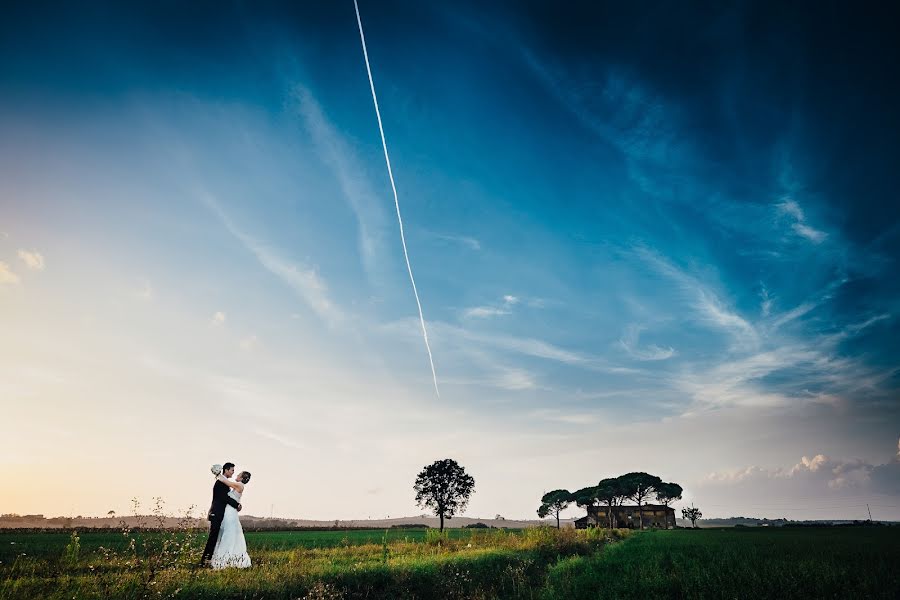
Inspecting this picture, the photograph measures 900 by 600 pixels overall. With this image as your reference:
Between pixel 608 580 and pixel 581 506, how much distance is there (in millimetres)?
126014

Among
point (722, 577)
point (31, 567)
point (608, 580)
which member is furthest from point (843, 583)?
point (31, 567)

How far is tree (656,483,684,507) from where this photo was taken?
112 metres

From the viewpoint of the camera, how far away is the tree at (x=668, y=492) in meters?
112

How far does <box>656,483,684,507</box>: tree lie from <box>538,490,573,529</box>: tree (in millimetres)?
23818

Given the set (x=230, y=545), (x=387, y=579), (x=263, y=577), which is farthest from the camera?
(x=230, y=545)

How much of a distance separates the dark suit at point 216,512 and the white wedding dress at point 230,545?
9cm

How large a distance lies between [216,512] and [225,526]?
47 centimetres

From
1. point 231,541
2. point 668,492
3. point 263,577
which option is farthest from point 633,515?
point 263,577

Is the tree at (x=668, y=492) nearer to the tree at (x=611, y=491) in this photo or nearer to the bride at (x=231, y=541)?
the tree at (x=611, y=491)

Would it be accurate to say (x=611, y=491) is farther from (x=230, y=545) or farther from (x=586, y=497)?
(x=230, y=545)

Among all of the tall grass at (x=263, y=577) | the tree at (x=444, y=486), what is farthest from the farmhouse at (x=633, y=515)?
the tall grass at (x=263, y=577)

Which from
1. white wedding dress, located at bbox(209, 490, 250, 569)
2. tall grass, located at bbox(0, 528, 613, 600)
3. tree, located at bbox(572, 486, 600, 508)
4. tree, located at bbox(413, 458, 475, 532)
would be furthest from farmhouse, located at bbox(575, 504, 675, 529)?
white wedding dress, located at bbox(209, 490, 250, 569)

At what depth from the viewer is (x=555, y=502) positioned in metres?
126

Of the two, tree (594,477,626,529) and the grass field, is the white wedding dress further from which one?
tree (594,477,626,529)
